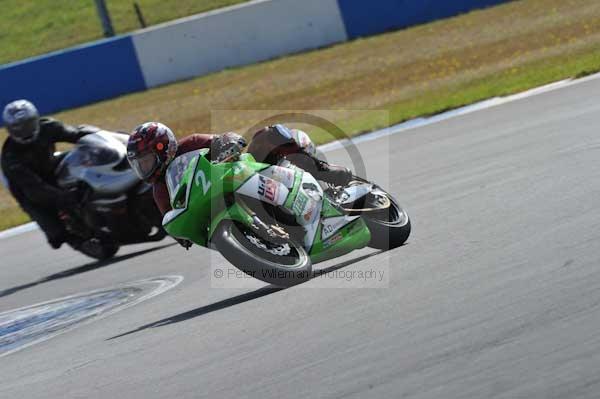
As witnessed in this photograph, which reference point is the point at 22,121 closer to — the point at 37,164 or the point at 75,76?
the point at 37,164

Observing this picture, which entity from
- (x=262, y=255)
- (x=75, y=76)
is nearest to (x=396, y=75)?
(x=75, y=76)

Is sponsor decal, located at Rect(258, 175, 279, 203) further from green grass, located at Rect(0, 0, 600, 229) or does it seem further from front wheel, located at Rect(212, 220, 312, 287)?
green grass, located at Rect(0, 0, 600, 229)

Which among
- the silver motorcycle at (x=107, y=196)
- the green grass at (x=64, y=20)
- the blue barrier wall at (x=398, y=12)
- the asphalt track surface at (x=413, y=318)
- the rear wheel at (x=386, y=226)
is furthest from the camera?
the green grass at (x=64, y=20)

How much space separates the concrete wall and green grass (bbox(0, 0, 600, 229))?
44 cm

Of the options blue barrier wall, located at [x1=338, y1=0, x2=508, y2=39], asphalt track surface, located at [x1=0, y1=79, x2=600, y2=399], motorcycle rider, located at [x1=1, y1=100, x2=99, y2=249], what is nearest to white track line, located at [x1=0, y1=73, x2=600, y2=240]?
motorcycle rider, located at [x1=1, y1=100, x2=99, y2=249]

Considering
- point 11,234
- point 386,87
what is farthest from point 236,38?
point 11,234

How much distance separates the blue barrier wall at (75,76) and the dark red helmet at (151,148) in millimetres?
17109

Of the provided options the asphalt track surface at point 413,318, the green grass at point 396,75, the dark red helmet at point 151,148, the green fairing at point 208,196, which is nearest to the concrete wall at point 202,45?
the green grass at point 396,75

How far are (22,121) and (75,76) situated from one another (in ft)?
44.5

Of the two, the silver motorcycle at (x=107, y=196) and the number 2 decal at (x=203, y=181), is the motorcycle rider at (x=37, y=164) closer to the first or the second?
the silver motorcycle at (x=107, y=196)

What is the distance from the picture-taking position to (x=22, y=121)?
1062cm

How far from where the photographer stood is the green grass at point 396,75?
54.4 feet

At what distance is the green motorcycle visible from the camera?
21.4 feet

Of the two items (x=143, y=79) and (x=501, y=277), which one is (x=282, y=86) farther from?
(x=501, y=277)
